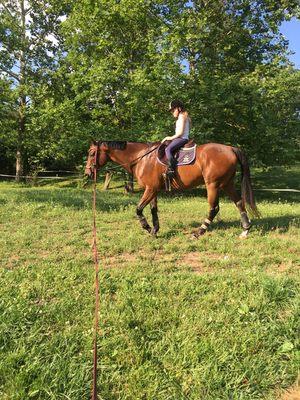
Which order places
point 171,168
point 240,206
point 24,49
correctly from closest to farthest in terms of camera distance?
point 171,168 < point 240,206 < point 24,49

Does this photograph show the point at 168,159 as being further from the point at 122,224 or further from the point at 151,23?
the point at 151,23

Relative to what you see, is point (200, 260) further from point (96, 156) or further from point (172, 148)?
point (96, 156)

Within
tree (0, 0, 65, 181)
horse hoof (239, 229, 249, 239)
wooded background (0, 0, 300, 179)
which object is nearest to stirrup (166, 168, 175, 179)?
horse hoof (239, 229, 249, 239)

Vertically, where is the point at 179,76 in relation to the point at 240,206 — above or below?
above

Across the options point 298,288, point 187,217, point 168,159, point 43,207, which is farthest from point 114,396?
point 43,207

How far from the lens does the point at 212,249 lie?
693 cm

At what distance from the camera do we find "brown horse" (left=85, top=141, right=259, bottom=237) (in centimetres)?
797

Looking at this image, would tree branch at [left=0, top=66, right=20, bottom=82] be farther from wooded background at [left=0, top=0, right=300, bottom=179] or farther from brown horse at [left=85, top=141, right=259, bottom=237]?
brown horse at [left=85, top=141, right=259, bottom=237]

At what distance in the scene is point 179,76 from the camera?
55.8 feet

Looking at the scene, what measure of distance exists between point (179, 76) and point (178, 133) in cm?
993

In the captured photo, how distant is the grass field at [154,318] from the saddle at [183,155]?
5.44ft

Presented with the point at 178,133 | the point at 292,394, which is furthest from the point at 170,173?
the point at 292,394

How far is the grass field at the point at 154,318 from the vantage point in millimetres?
3424

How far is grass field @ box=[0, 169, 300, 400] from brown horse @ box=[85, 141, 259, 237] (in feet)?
3.10
